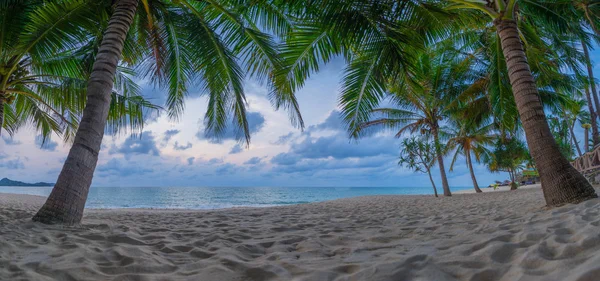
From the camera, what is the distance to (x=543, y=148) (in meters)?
3.75

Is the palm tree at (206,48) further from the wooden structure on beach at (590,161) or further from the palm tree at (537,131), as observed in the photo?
the wooden structure on beach at (590,161)

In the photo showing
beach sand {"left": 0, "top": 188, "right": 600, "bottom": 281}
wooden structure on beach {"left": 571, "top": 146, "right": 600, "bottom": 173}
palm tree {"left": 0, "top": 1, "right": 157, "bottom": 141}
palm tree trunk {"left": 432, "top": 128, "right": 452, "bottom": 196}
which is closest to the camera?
beach sand {"left": 0, "top": 188, "right": 600, "bottom": 281}

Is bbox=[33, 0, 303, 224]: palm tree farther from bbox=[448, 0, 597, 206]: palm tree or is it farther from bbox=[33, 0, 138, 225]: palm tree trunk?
bbox=[448, 0, 597, 206]: palm tree

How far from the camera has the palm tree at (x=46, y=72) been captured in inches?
189

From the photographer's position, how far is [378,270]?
5.09 feet

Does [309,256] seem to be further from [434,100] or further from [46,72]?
[434,100]

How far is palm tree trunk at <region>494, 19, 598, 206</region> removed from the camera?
3.56 m

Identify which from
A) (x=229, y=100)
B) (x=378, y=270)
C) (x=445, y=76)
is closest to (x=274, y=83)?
(x=229, y=100)

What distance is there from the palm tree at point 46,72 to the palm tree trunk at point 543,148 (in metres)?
6.72

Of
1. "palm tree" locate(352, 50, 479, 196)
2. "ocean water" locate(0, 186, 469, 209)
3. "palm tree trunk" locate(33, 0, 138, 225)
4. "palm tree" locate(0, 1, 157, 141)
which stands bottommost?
"ocean water" locate(0, 186, 469, 209)

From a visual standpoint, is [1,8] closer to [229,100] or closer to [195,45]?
[195,45]

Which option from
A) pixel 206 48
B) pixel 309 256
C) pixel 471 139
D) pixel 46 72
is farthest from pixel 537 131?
pixel 471 139

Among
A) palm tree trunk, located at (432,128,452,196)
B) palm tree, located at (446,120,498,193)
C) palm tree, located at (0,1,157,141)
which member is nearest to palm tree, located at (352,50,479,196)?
palm tree trunk, located at (432,128,452,196)

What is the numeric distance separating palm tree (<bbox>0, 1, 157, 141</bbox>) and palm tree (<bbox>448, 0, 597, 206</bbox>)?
6.64 meters
